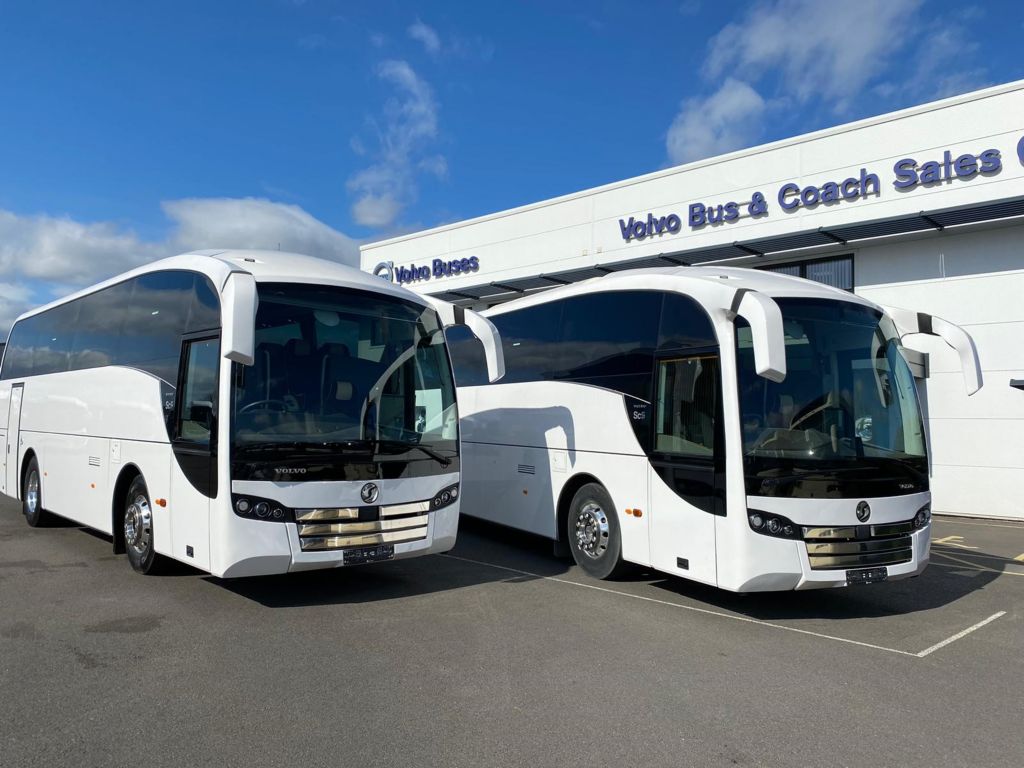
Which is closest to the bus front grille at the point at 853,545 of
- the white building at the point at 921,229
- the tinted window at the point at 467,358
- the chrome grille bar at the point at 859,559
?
the chrome grille bar at the point at 859,559

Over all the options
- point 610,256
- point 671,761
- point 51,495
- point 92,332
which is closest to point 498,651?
point 671,761

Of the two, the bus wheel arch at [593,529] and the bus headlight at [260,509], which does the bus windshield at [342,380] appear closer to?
the bus headlight at [260,509]

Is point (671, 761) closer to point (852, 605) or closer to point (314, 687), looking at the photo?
point (314, 687)

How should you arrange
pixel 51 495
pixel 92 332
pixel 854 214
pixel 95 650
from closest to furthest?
1. pixel 95 650
2. pixel 92 332
3. pixel 51 495
4. pixel 854 214

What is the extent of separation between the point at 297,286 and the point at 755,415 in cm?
429

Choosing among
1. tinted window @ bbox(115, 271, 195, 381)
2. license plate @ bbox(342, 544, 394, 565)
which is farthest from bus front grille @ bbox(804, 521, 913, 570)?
tinted window @ bbox(115, 271, 195, 381)

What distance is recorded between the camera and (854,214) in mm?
15922

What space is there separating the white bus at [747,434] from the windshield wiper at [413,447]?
185 centimetres

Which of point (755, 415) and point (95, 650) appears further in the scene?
point (755, 415)

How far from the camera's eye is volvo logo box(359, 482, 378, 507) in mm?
7082

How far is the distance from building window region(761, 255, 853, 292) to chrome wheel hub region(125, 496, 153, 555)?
13122 millimetres

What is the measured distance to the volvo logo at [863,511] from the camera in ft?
22.4

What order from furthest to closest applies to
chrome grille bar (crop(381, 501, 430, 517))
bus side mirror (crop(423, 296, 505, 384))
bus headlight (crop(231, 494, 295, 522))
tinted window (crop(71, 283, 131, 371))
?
tinted window (crop(71, 283, 131, 371)) < bus side mirror (crop(423, 296, 505, 384)) < chrome grille bar (crop(381, 501, 430, 517)) < bus headlight (crop(231, 494, 295, 522))

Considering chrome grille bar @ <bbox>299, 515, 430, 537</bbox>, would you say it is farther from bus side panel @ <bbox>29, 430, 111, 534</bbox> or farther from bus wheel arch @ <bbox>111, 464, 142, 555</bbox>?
bus side panel @ <bbox>29, 430, 111, 534</bbox>
